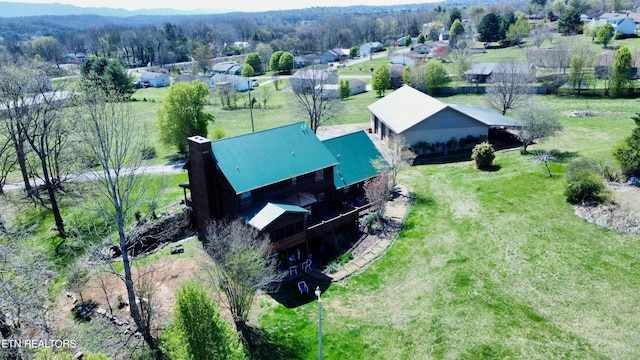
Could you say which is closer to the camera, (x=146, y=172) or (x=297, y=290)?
(x=297, y=290)

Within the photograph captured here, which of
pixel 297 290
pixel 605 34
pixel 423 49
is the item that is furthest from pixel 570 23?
→ pixel 297 290

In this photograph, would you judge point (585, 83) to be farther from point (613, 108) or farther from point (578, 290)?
point (578, 290)

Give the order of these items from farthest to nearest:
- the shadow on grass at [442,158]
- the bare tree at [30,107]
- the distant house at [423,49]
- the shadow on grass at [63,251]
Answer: the distant house at [423,49]
the shadow on grass at [442,158]
the bare tree at [30,107]
the shadow on grass at [63,251]

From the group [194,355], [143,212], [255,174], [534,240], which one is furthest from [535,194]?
[143,212]

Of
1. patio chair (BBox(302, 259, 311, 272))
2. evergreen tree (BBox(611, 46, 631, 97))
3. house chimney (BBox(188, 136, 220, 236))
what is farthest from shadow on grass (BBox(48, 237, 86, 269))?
evergreen tree (BBox(611, 46, 631, 97))

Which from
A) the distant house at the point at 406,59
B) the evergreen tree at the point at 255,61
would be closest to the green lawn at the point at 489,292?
the distant house at the point at 406,59

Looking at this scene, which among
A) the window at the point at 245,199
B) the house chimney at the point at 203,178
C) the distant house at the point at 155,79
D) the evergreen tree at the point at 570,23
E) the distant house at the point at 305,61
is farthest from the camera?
the distant house at the point at 305,61

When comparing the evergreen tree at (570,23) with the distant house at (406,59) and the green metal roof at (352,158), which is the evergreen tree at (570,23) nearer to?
the distant house at (406,59)

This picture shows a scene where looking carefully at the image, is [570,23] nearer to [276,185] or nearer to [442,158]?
[442,158]
